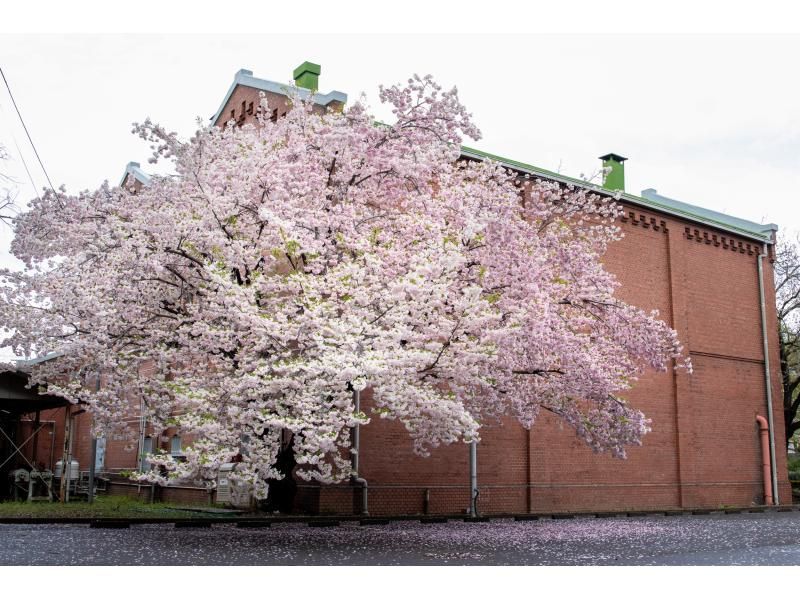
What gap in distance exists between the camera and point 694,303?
2950 cm

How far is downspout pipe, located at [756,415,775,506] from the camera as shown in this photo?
99.3 feet

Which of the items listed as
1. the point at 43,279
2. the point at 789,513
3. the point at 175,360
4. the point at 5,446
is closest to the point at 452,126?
the point at 175,360

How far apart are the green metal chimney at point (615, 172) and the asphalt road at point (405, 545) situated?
554 inches

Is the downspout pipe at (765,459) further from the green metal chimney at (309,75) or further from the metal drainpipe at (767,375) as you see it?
the green metal chimney at (309,75)

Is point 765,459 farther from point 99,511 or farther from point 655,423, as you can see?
point 99,511

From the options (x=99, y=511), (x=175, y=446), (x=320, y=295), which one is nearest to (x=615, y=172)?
(x=175, y=446)

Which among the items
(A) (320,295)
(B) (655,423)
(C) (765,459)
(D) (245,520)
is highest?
(A) (320,295)

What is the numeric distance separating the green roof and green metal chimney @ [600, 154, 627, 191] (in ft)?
3.84

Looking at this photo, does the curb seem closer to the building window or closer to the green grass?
the green grass

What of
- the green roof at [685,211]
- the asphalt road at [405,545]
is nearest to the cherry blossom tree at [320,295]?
the asphalt road at [405,545]

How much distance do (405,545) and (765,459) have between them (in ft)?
67.0

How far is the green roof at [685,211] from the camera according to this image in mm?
25984

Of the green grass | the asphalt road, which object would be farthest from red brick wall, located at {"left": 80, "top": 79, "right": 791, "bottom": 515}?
the green grass

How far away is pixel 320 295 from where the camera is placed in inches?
593
